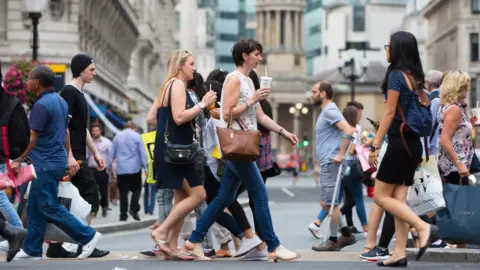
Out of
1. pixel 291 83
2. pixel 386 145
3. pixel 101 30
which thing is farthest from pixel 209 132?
pixel 291 83

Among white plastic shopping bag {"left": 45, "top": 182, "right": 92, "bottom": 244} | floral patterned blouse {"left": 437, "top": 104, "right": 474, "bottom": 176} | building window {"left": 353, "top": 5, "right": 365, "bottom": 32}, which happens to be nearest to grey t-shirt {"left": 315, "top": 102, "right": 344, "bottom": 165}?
floral patterned blouse {"left": 437, "top": 104, "right": 474, "bottom": 176}

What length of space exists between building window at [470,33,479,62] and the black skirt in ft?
283

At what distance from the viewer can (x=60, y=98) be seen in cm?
1184

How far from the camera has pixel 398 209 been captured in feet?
35.1

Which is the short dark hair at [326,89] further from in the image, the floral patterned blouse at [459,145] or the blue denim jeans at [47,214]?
the blue denim jeans at [47,214]

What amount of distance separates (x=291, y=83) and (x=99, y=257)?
151635 mm

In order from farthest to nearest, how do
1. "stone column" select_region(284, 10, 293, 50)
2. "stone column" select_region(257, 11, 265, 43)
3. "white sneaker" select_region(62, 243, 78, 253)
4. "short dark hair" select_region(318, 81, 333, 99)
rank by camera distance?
"stone column" select_region(257, 11, 265, 43), "stone column" select_region(284, 10, 293, 50), "short dark hair" select_region(318, 81, 333, 99), "white sneaker" select_region(62, 243, 78, 253)

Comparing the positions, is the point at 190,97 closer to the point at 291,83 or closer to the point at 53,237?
the point at 53,237

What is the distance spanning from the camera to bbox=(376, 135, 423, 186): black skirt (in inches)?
425

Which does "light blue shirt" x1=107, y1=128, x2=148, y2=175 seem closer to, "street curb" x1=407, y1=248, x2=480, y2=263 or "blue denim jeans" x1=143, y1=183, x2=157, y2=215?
"blue denim jeans" x1=143, y1=183, x2=157, y2=215

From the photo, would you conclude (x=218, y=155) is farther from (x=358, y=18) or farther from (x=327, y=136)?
(x=358, y=18)

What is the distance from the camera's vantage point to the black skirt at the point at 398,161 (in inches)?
425

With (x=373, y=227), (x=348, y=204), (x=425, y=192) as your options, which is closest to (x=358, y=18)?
(x=348, y=204)

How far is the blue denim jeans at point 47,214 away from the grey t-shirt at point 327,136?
377cm
